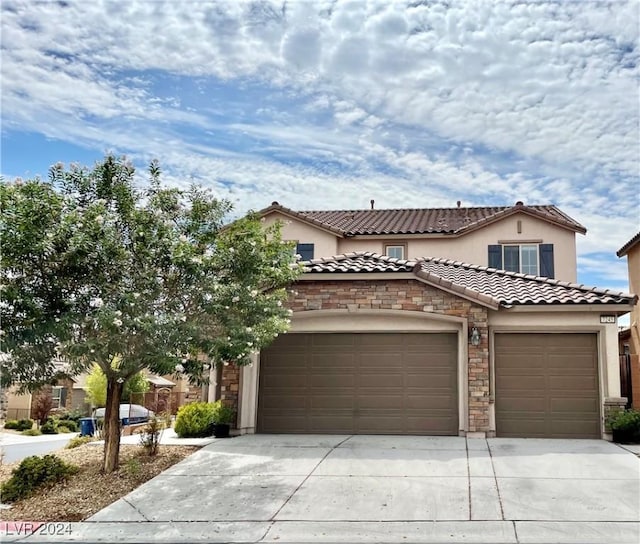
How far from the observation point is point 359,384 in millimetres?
14219

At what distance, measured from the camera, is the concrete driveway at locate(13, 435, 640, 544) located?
25.4 ft

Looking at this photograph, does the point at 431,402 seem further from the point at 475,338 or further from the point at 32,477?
the point at 32,477

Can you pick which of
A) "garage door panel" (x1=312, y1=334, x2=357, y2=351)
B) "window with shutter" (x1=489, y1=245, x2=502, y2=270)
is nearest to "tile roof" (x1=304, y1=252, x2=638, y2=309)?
"garage door panel" (x1=312, y1=334, x2=357, y2=351)

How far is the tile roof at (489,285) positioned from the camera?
1357cm

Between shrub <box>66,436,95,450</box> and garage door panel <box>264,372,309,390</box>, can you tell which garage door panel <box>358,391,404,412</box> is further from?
shrub <box>66,436,95,450</box>

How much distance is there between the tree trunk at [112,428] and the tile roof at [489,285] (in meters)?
5.05

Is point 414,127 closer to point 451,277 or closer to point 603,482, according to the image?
point 451,277

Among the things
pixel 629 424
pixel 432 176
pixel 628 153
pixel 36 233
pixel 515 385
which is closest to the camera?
pixel 36 233

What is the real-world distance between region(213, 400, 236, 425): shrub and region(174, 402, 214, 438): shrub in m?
0.10

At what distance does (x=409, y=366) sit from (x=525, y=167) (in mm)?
7033

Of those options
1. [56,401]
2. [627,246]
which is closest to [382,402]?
[627,246]

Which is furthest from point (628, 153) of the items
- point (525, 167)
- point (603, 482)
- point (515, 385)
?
point (603, 482)

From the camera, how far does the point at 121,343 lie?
9836mm

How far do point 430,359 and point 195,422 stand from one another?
18.1 feet
